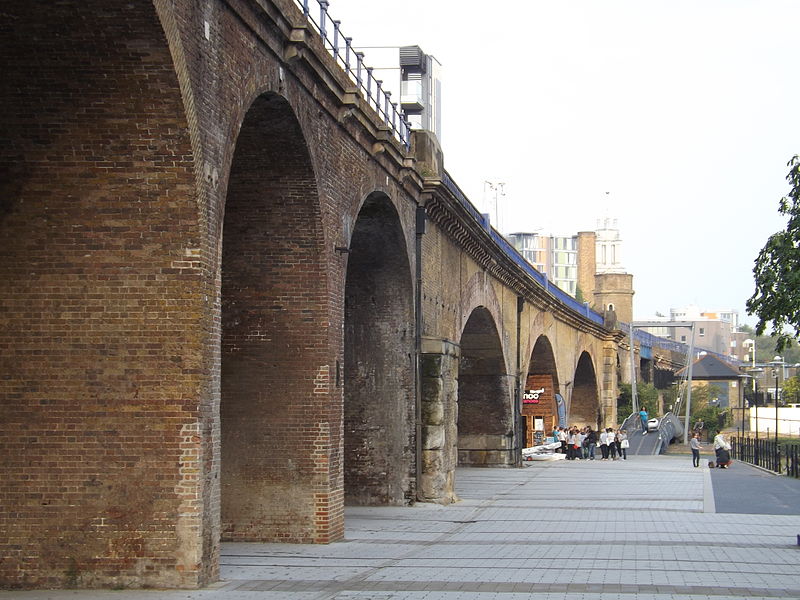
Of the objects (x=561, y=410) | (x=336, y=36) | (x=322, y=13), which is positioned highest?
(x=322, y=13)

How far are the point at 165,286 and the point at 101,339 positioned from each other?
775 mm

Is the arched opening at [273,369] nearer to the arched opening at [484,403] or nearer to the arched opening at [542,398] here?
the arched opening at [484,403]

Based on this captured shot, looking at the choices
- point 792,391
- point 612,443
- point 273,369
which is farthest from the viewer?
point 792,391

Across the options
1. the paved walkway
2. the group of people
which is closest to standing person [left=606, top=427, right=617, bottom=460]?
the group of people

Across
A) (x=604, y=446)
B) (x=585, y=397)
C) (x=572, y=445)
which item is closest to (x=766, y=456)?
(x=604, y=446)

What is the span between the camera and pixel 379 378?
21.9 m

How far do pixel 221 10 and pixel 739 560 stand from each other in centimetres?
885

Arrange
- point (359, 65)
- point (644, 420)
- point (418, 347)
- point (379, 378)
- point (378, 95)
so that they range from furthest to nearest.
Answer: point (644, 420), point (418, 347), point (379, 378), point (378, 95), point (359, 65)

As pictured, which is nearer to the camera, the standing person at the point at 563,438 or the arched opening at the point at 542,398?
the standing person at the point at 563,438

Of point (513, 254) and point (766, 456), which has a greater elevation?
point (513, 254)

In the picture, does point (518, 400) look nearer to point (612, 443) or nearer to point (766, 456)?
point (766, 456)

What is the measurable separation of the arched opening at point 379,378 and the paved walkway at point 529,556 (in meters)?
0.72

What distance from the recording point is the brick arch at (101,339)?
10930mm

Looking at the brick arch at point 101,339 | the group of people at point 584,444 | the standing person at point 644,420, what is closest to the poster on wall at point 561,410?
the group of people at point 584,444
